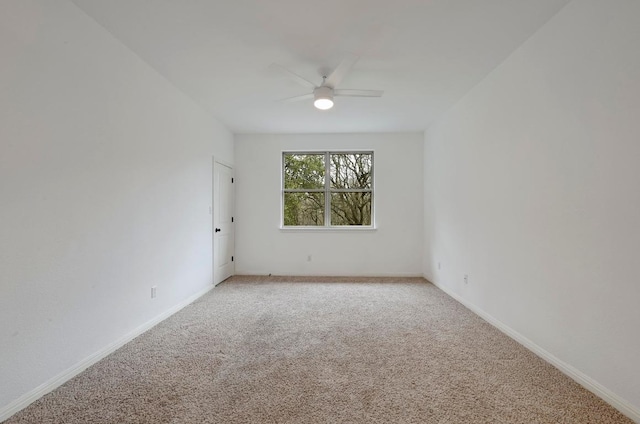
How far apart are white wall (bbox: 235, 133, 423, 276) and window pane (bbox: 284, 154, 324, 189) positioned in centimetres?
21

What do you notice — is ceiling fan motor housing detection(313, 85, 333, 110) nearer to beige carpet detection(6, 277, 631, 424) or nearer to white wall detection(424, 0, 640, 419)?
white wall detection(424, 0, 640, 419)

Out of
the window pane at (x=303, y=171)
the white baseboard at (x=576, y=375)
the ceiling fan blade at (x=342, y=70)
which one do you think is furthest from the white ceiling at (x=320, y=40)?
the white baseboard at (x=576, y=375)

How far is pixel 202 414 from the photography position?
5.44 feet

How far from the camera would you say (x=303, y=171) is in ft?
18.1

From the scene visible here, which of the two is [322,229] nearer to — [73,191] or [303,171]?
[303,171]

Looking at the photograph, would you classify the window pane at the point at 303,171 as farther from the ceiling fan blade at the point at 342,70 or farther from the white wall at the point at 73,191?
the ceiling fan blade at the point at 342,70

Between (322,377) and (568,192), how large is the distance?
216 cm

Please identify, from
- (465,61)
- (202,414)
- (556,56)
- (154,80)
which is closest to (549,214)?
(556,56)

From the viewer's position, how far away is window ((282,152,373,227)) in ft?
17.9

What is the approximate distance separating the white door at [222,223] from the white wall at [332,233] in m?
0.20

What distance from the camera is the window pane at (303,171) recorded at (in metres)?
5.50

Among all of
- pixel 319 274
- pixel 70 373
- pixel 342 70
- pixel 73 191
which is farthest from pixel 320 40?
pixel 319 274

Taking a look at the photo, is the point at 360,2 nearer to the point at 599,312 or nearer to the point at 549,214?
the point at 549,214

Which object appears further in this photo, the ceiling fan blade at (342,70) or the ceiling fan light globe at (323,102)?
the ceiling fan light globe at (323,102)
